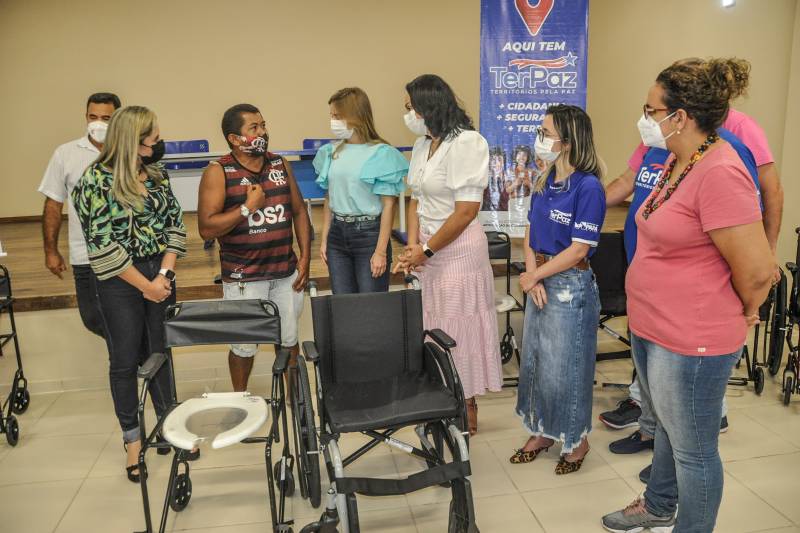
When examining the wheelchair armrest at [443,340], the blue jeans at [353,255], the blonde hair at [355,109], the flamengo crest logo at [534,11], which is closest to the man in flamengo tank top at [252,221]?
the blue jeans at [353,255]

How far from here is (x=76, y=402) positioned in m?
3.94

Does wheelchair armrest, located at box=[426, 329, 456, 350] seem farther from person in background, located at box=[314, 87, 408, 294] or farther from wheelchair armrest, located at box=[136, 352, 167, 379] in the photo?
wheelchair armrest, located at box=[136, 352, 167, 379]

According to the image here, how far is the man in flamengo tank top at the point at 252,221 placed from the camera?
2994 millimetres

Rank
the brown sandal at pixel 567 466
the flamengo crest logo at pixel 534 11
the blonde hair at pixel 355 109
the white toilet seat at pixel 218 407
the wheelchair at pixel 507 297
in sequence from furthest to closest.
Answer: the flamengo crest logo at pixel 534 11 < the wheelchair at pixel 507 297 < the blonde hair at pixel 355 109 < the brown sandal at pixel 567 466 < the white toilet seat at pixel 218 407

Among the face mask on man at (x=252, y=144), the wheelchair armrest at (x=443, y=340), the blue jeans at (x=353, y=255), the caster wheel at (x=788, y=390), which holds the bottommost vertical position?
the caster wheel at (x=788, y=390)

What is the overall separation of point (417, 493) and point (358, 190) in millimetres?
1402

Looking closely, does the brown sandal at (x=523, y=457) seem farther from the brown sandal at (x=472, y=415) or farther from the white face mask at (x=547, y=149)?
the white face mask at (x=547, y=149)

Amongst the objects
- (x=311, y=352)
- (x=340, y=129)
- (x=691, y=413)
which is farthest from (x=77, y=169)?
(x=691, y=413)

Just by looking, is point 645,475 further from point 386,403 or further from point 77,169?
point 77,169

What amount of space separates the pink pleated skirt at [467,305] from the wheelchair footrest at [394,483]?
92 cm

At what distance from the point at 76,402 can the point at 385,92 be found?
5607mm

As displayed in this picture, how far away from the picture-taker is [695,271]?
191 centimetres

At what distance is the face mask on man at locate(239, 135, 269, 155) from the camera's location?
2977mm

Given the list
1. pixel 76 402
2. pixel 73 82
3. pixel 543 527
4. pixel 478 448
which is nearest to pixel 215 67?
pixel 73 82
